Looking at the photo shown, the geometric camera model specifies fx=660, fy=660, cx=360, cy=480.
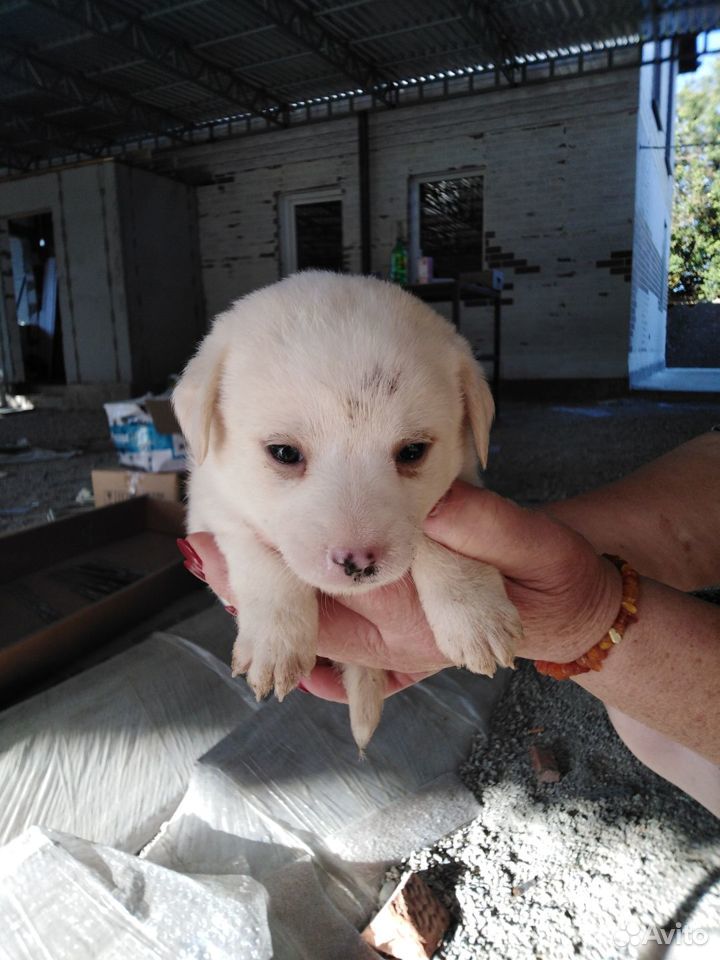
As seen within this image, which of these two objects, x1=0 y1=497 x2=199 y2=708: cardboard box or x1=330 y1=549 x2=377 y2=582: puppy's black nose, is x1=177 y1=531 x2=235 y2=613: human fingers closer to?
x1=330 y1=549 x2=377 y2=582: puppy's black nose

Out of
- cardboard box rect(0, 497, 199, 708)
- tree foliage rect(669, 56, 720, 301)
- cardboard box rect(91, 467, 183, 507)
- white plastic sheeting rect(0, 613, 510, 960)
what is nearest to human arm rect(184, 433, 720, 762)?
white plastic sheeting rect(0, 613, 510, 960)

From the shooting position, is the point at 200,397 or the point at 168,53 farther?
the point at 168,53

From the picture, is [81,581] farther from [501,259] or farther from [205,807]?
[501,259]

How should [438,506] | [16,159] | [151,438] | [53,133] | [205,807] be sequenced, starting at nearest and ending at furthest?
[438,506] < [205,807] < [151,438] < [53,133] < [16,159]

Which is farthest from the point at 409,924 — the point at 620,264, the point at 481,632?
the point at 620,264

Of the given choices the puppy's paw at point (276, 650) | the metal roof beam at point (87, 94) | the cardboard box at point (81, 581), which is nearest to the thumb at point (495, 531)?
the puppy's paw at point (276, 650)
